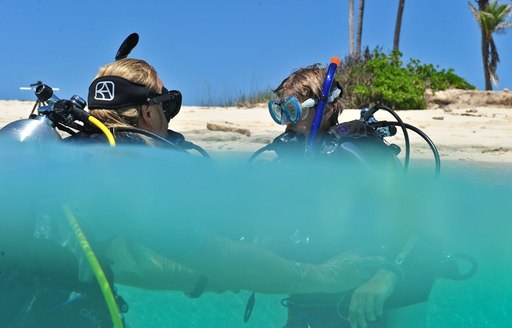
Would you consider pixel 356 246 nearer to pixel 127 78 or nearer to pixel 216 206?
pixel 216 206

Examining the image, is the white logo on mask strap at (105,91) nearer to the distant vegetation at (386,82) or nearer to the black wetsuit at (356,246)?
the black wetsuit at (356,246)

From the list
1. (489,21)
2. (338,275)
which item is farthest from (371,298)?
Result: (489,21)

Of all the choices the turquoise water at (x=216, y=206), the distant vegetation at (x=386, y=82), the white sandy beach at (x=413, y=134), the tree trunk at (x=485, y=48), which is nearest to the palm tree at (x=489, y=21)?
the tree trunk at (x=485, y=48)

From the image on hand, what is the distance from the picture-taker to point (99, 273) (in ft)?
7.93

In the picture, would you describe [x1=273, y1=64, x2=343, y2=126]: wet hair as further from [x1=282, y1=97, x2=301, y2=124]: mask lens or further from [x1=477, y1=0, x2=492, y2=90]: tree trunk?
[x1=477, y1=0, x2=492, y2=90]: tree trunk

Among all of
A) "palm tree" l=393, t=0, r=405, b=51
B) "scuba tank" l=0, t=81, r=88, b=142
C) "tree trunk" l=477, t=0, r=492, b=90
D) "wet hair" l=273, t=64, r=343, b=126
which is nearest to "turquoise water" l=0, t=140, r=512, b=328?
"scuba tank" l=0, t=81, r=88, b=142

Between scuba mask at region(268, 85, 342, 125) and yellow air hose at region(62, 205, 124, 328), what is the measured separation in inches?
56.1

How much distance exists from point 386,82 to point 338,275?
511 inches

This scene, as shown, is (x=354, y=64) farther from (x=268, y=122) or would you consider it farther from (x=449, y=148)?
(x=449, y=148)

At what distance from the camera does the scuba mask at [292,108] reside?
140 inches

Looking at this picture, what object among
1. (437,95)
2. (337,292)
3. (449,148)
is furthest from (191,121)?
(337,292)

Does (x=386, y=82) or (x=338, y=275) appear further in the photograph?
Result: (x=386, y=82)

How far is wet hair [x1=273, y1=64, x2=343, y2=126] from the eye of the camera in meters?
3.72

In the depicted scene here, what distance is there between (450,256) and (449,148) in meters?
5.17
